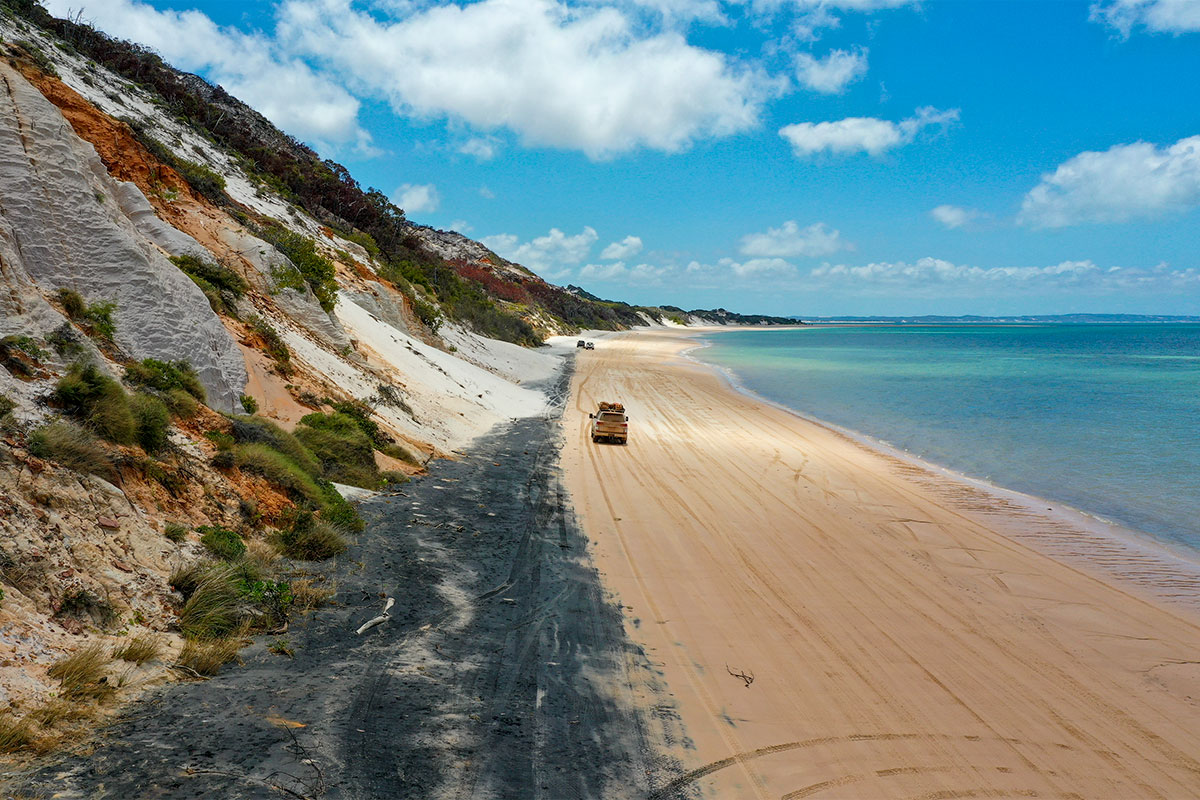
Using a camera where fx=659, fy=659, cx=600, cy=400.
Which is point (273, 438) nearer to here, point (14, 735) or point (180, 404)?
point (180, 404)

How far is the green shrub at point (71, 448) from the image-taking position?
629 centimetres

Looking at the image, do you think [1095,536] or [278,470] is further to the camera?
[1095,536]

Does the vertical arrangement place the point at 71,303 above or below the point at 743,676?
above

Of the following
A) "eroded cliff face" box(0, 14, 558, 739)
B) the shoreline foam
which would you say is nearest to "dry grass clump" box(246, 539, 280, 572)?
"eroded cliff face" box(0, 14, 558, 739)

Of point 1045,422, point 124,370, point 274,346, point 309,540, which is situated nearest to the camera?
point 309,540

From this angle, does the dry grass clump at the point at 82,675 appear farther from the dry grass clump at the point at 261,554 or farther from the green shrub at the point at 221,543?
the dry grass clump at the point at 261,554

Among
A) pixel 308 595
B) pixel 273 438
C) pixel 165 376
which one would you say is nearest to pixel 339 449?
pixel 273 438

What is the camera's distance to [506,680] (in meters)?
6.45

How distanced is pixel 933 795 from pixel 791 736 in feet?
3.88

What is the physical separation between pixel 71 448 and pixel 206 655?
2627 mm

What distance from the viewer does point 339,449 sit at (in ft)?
40.1

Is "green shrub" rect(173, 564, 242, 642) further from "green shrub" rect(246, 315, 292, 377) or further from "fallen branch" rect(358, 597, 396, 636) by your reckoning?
"green shrub" rect(246, 315, 292, 377)

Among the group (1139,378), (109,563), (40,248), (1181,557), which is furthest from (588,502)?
(1139,378)

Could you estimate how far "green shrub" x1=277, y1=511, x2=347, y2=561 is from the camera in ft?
27.7
